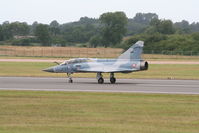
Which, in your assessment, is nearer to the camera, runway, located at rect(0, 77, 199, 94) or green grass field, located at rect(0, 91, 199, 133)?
green grass field, located at rect(0, 91, 199, 133)

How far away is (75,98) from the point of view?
2559 cm

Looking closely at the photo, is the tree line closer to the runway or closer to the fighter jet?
the fighter jet

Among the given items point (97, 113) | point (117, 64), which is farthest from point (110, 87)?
point (97, 113)

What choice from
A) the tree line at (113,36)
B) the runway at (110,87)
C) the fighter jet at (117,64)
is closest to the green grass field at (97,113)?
the runway at (110,87)

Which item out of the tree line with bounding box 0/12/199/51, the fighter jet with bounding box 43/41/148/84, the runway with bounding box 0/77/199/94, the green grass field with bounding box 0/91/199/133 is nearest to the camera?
the green grass field with bounding box 0/91/199/133

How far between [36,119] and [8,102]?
17.5ft

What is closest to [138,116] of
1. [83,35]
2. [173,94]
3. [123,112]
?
[123,112]

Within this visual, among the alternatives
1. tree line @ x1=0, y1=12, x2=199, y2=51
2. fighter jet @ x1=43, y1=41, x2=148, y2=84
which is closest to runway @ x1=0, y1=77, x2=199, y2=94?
fighter jet @ x1=43, y1=41, x2=148, y2=84

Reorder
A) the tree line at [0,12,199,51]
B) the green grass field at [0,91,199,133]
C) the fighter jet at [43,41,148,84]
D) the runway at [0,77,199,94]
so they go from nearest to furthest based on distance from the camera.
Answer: the green grass field at [0,91,199,133]
the runway at [0,77,199,94]
the fighter jet at [43,41,148,84]
the tree line at [0,12,199,51]

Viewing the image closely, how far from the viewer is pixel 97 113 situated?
20.3 meters

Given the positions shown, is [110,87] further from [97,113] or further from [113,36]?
[113,36]

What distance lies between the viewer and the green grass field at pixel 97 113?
55.6ft

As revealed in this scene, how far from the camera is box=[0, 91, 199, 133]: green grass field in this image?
16.9 m

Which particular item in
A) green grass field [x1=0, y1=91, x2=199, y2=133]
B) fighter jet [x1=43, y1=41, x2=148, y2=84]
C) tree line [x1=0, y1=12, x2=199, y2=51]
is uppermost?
tree line [x1=0, y1=12, x2=199, y2=51]
